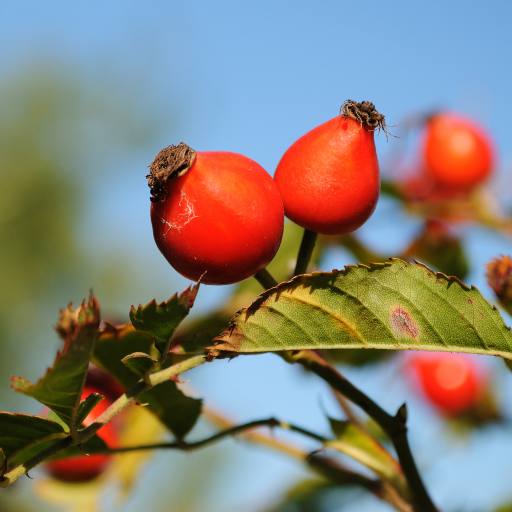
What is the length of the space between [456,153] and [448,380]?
3.01ft

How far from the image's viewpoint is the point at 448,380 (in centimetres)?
317

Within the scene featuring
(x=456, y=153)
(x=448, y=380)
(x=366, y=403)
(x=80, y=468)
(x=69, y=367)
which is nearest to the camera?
(x=69, y=367)

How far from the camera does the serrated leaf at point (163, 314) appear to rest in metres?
0.96

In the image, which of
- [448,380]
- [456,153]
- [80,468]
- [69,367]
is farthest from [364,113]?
[448,380]

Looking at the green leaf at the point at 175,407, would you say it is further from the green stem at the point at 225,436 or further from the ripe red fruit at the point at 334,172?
the ripe red fruit at the point at 334,172

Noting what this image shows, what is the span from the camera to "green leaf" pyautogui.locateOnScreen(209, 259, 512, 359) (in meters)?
1.02

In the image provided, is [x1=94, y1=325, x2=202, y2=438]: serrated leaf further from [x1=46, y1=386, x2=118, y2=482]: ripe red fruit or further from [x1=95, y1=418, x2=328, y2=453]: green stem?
[x1=46, y1=386, x2=118, y2=482]: ripe red fruit

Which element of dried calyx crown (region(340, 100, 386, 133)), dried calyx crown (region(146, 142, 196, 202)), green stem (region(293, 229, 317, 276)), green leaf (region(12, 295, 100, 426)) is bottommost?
green leaf (region(12, 295, 100, 426))

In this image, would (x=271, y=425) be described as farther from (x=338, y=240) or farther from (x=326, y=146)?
(x=338, y=240)

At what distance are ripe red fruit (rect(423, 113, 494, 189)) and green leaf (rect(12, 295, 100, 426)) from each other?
2174 millimetres

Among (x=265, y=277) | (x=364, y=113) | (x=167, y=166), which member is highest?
(x=364, y=113)

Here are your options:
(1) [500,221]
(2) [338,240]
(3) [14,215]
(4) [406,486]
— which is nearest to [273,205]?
(4) [406,486]

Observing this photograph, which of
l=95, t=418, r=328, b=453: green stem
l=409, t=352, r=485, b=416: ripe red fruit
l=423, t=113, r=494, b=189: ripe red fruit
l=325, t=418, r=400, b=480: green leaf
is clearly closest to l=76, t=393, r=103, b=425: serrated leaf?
l=95, t=418, r=328, b=453: green stem

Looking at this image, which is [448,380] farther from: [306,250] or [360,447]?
[306,250]
